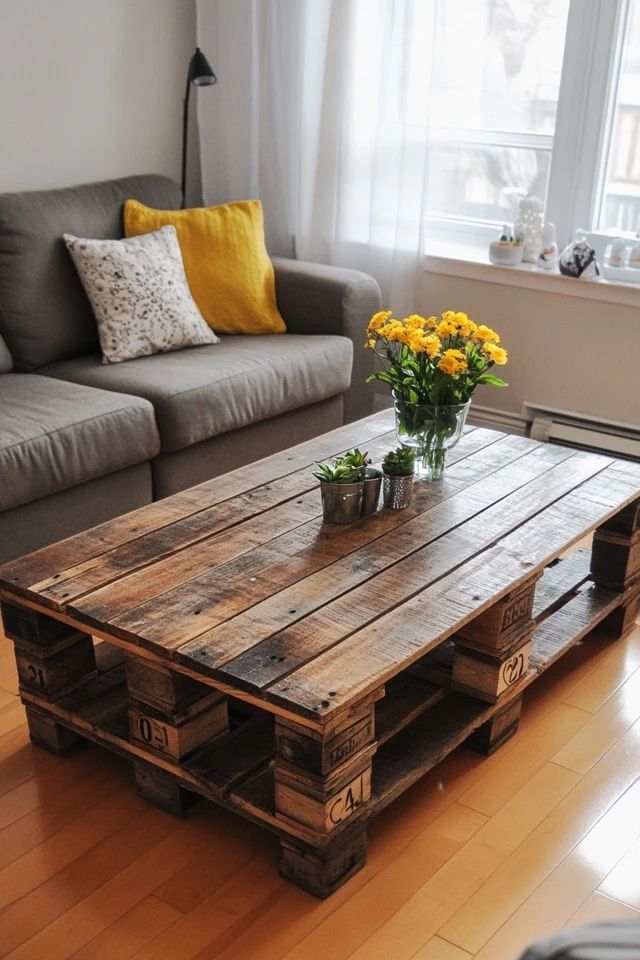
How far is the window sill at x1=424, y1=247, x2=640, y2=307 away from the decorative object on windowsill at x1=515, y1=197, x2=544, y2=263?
0.06 meters

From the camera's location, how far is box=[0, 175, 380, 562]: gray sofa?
279 cm

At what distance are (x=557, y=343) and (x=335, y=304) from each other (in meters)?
0.79

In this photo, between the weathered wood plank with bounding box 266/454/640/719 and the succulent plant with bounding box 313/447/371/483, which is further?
the succulent plant with bounding box 313/447/371/483

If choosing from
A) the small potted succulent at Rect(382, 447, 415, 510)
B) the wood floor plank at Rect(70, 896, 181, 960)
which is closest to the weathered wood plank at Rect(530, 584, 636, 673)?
the small potted succulent at Rect(382, 447, 415, 510)

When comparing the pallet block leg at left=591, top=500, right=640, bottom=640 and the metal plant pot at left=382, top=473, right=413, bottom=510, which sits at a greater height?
the metal plant pot at left=382, top=473, right=413, bottom=510

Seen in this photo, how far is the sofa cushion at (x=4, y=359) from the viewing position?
3.24 metres

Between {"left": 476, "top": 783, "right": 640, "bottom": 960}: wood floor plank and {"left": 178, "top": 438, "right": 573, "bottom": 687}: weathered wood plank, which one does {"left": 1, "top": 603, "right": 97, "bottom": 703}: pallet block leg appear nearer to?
{"left": 178, "top": 438, "right": 573, "bottom": 687}: weathered wood plank

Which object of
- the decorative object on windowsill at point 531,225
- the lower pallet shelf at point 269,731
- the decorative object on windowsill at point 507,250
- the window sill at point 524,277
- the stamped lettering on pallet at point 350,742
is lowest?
the lower pallet shelf at point 269,731

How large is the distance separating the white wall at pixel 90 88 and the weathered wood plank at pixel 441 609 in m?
2.22

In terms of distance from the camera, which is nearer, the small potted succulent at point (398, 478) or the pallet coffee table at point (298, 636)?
the pallet coffee table at point (298, 636)

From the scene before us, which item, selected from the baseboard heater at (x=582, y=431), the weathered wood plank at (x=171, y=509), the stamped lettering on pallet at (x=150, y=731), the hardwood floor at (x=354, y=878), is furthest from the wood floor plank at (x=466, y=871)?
the baseboard heater at (x=582, y=431)

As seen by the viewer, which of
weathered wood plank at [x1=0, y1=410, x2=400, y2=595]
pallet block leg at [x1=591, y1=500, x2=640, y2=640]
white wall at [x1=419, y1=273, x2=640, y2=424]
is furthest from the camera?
white wall at [x1=419, y1=273, x2=640, y2=424]

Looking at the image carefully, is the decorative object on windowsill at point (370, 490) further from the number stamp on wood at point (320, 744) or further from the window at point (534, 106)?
the window at point (534, 106)

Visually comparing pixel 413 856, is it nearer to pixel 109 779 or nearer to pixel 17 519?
pixel 109 779
